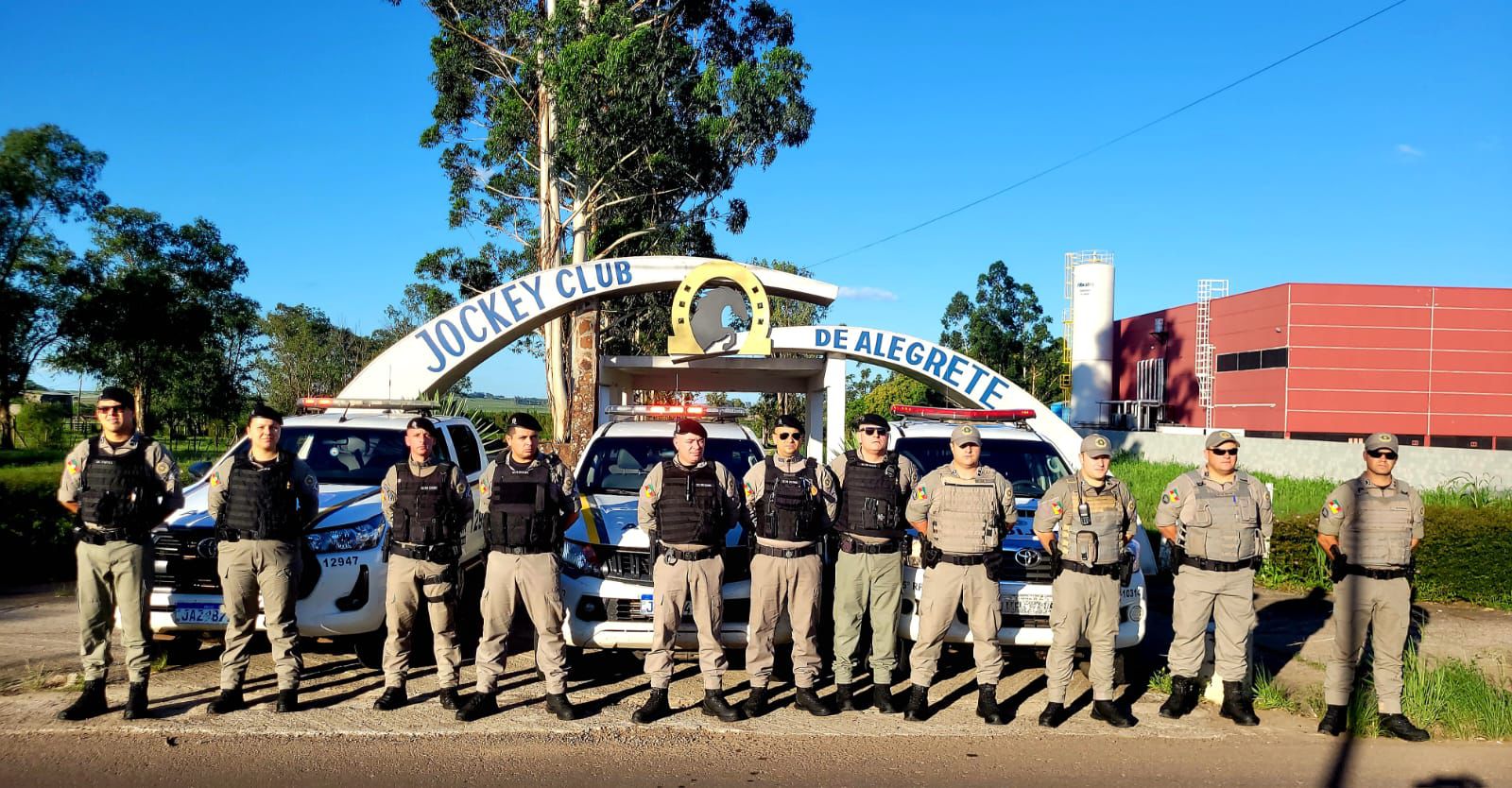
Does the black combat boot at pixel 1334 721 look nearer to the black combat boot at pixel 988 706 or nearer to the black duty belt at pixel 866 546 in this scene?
the black combat boot at pixel 988 706

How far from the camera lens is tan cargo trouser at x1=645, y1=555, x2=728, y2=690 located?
6.30 meters

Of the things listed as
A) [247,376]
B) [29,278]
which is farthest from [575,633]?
[247,376]

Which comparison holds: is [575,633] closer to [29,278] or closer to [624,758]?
[624,758]

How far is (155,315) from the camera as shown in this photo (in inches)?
1240

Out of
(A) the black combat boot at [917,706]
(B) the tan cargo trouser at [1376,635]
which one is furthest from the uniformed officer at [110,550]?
(B) the tan cargo trouser at [1376,635]

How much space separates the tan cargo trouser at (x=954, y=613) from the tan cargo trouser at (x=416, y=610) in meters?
2.91

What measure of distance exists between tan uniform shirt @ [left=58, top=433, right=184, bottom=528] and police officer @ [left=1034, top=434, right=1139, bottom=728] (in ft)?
17.7

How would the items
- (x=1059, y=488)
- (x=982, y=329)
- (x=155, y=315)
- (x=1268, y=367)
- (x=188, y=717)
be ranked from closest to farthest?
(x=188, y=717), (x=1059, y=488), (x=155, y=315), (x=1268, y=367), (x=982, y=329)

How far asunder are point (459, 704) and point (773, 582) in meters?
2.10

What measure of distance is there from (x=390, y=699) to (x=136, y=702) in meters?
1.42

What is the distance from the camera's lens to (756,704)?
251 inches

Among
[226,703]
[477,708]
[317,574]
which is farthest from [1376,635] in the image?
[226,703]

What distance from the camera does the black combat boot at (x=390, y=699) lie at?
6.30 meters

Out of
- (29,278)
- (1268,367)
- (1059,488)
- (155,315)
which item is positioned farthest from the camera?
(1268,367)
